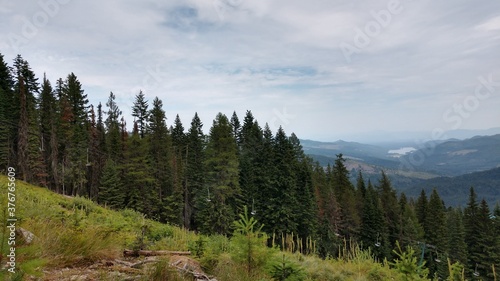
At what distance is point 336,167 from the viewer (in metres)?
62.7

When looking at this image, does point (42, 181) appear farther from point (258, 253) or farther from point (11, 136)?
point (258, 253)

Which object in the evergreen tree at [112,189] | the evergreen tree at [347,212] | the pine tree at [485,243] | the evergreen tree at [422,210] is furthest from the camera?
the evergreen tree at [422,210]

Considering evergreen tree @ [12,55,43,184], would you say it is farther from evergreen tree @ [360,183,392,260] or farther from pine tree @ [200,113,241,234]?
evergreen tree @ [360,183,392,260]

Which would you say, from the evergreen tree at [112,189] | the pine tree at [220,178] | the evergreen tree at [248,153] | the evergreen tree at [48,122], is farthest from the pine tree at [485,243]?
the evergreen tree at [48,122]

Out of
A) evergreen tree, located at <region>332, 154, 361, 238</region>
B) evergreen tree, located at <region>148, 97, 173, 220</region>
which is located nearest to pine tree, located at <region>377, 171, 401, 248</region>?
evergreen tree, located at <region>332, 154, 361, 238</region>

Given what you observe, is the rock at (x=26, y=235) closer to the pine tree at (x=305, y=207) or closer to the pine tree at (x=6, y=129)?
the pine tree at (x=305, y=207)

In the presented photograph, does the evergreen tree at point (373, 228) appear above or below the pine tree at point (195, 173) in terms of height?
below

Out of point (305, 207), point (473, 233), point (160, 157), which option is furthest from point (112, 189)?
point (473, 233)

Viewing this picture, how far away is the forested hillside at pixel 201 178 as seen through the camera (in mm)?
40469

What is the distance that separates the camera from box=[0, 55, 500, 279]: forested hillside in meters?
40.5

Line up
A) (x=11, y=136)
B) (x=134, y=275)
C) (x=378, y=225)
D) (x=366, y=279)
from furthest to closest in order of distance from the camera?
(x=378, y=225) < (x=11, y=136) < (x=366, y=279) < (x=134, y=275)

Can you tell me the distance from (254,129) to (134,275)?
168 ft

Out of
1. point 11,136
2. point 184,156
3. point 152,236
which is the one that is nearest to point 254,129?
point 184,156

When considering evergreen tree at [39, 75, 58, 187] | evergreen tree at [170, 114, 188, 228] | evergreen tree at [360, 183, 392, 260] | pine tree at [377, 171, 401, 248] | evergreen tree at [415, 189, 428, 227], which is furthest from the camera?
evergreen tree at [415, 189, 428, 227]
